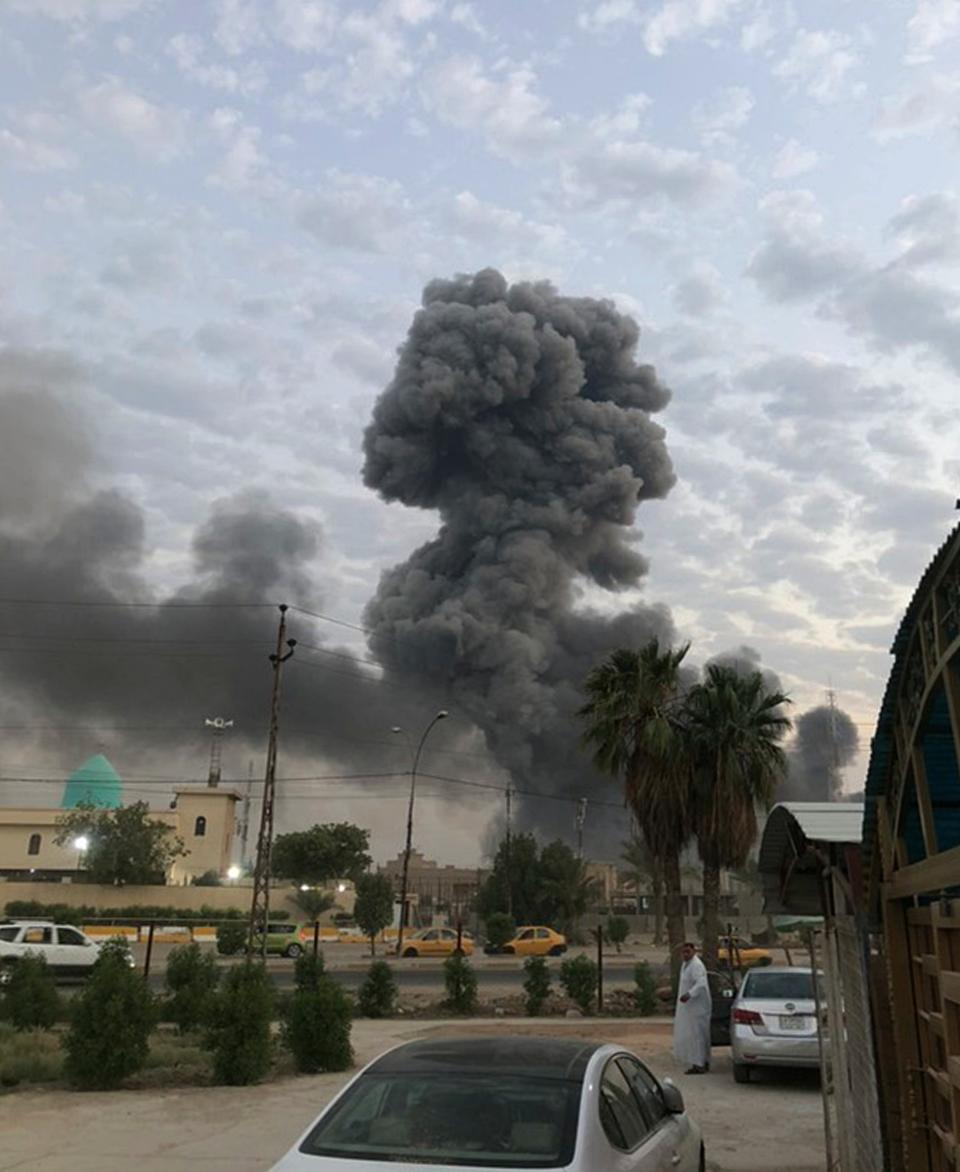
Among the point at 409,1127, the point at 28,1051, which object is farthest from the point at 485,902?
the point at 409,1127

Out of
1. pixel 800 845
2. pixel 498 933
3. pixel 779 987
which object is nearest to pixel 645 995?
pixel 779 987

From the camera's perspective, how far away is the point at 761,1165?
7.00 meters

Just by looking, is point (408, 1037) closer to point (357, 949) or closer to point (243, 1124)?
point (243, 1124)

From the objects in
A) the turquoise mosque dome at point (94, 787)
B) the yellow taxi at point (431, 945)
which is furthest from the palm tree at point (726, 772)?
the turquoise mosque dome at point (94, 787)

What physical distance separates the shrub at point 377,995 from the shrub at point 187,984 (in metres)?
3.27

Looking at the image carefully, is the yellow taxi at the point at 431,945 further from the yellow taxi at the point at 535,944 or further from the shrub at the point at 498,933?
the yellow taxi at the point at 535,944

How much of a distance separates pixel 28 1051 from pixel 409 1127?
29.5 feet

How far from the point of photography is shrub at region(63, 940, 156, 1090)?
9.46 meters

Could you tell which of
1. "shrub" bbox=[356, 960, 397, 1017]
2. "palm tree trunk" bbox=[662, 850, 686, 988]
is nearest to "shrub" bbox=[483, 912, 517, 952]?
"palm tree trunk" bbox=[662, 850, 686, 988]

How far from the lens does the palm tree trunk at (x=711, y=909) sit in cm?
1962

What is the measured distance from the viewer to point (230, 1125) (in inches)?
319

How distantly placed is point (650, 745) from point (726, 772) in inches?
62.3

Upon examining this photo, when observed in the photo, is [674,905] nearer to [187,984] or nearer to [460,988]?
[460,988]

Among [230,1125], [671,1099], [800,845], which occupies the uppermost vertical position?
[800,845]
